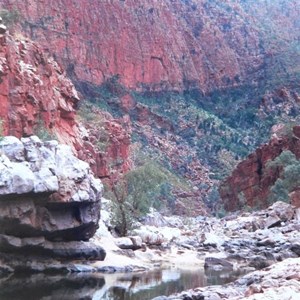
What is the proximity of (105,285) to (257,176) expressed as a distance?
58.2m

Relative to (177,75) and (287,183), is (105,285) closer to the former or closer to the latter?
(287,183)

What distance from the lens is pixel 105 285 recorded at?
2461cm

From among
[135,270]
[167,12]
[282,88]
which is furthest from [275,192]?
[167,12]

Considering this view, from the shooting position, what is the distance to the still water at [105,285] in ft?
70.2

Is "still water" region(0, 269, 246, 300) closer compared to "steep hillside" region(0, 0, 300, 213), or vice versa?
"still water" region(0, 269, 246, 300)

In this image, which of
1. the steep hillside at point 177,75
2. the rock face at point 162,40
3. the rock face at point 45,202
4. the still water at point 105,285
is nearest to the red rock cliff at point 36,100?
the steep hillside at point 177,75

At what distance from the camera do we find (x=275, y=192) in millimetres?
66562

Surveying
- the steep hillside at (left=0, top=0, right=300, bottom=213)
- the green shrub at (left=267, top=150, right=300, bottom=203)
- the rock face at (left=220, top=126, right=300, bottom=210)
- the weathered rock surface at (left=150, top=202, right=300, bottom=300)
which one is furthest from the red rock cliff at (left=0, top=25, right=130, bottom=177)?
the green shrub at (left=267, top=150, right=300, bottom=203)

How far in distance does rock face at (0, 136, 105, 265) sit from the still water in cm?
208

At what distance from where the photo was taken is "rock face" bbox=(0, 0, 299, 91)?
11681cm

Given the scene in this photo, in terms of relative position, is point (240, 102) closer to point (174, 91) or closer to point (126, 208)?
point (174, 91)

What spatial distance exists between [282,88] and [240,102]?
33.5 ft

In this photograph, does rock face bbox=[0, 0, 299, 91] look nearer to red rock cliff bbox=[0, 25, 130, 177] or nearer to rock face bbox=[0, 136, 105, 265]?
red rock cliff bbox=[0, 25, 130, 177]

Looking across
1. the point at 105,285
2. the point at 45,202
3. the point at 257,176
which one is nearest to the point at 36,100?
the point at 45,202
